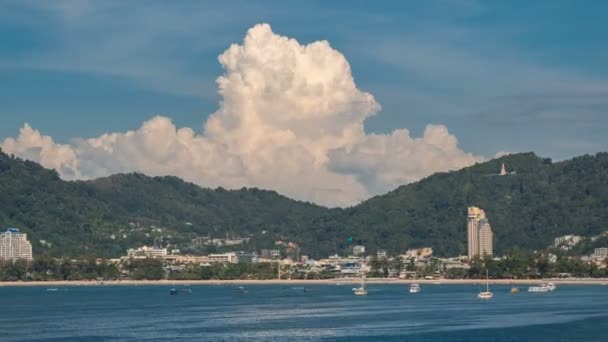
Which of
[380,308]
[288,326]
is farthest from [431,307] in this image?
[288,326]

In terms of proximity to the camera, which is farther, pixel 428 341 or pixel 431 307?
pixel 431 307

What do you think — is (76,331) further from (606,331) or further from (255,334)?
(606,331)

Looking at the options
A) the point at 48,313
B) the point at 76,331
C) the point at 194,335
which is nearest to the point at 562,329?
the point at 194,335

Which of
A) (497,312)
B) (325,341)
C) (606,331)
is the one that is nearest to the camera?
(325,341)

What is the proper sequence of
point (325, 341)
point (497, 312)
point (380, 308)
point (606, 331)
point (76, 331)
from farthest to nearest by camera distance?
point (380, 308)
point (497, 312)
point (76, 331)
point (606, 331)
point (325, 341)

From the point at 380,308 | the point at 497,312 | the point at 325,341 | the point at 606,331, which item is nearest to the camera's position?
the point at 325,341

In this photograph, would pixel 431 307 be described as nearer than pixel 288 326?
No

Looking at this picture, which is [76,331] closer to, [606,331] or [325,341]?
[325,341]

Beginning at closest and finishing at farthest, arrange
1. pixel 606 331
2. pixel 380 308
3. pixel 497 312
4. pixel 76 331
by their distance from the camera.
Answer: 1. pixel 606 331
2. pixel 76 331
3. pixel 497 312
4. pixel 380 308
